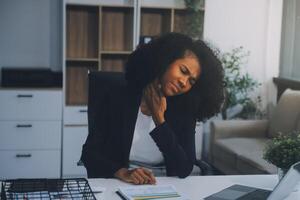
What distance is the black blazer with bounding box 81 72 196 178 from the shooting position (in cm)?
208

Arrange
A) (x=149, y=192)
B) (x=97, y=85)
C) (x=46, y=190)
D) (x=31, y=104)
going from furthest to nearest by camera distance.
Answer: (x=31, y=104), (x=97, y=85), (x=149, y=192), (x=46, y=190)

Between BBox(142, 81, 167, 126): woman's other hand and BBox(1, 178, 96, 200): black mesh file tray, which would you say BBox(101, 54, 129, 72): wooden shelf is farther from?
BBox(1, 178, 96, 200): black mesh file tray

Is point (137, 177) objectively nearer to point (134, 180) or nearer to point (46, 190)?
point (134, 180)

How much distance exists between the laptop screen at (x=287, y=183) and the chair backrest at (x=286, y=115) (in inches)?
106

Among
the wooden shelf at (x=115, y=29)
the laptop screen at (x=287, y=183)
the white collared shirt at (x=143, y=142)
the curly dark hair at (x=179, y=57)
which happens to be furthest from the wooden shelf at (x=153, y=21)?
the laptop screen at (x=287, y=183)

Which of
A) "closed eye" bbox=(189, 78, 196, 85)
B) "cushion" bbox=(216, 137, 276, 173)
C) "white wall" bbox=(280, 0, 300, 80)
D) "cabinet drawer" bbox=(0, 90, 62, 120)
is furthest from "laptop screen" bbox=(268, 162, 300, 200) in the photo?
"white wall" bbox=(280, 0, 300, 80)

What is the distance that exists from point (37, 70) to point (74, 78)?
363 millimetres

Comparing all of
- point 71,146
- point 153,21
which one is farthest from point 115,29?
point 71,146

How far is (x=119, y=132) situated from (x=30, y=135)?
2141 mm

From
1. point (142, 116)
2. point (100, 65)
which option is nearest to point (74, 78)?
point (100, 65)

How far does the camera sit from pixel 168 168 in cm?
210

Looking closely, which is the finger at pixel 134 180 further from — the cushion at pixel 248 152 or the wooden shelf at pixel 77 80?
the wooden shelf at pixel 77 80

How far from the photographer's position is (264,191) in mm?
1834

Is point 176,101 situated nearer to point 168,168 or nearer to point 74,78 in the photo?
point 168,168
